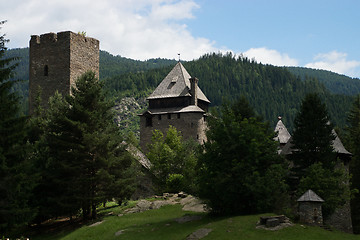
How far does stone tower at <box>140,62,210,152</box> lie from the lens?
5791 cm

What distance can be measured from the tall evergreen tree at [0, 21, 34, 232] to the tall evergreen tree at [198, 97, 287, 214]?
1226 centimetres

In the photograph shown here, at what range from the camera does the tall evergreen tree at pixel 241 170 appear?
2769cm

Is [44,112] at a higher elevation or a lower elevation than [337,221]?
higher

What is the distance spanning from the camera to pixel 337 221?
35.2 metres

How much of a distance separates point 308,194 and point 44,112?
2261cm

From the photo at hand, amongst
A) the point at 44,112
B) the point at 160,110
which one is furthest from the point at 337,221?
the point at 160,110

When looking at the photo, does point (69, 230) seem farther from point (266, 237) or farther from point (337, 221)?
point (337, 221)

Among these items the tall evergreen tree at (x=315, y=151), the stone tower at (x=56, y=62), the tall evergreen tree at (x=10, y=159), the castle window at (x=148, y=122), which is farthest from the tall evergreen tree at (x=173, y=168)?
the tall evergreen tree at (x=10, y=159)

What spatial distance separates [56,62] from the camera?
3703cm

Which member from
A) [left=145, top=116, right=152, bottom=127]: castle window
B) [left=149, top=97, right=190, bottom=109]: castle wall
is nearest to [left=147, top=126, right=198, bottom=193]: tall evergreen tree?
[left=149, top=97, right=190, bottom=109]: castle wall

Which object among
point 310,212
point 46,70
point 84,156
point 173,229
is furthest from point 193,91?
point 310,212

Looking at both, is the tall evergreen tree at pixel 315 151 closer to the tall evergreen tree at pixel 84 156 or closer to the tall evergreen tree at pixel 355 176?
the tall evergreen tree at pixel 355 176

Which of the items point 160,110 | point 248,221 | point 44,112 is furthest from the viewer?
point 160,110

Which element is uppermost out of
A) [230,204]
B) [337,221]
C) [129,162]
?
[129,162]
